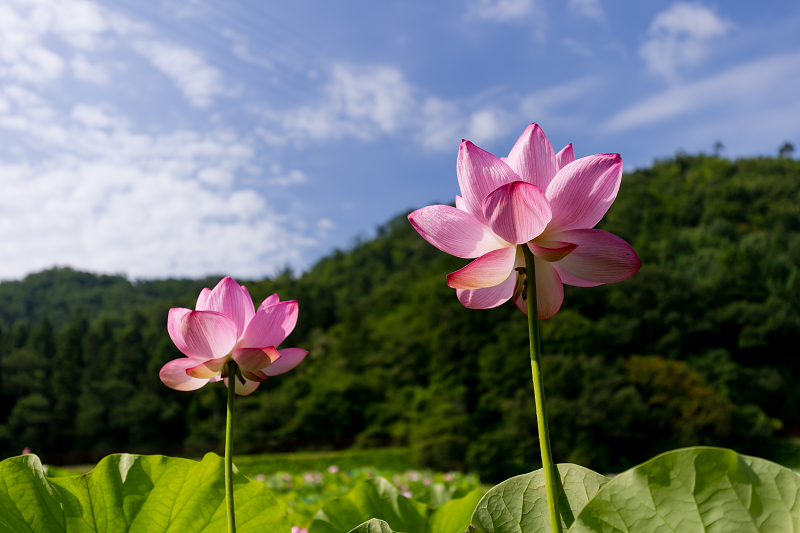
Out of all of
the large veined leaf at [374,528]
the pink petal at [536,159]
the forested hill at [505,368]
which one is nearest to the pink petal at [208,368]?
the large veined leaf at [374,528]

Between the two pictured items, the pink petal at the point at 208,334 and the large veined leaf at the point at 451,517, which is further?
the large veined leaf at the point at 451,517

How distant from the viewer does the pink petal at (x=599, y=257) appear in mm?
331

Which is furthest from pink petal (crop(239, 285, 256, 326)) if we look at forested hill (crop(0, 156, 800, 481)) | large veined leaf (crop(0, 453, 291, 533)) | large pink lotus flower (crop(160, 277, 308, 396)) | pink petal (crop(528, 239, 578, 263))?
forested hill (crop(0, 156, 800, 481))

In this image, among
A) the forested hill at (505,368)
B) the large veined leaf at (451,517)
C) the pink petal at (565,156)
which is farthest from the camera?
the forested hill at (505,368)

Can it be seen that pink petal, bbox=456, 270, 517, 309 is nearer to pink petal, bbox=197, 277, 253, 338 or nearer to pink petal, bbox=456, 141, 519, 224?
pink petal, bbox=456, 141, 519, 224

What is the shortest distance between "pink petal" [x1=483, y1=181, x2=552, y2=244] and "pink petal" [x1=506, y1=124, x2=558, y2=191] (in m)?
0.03

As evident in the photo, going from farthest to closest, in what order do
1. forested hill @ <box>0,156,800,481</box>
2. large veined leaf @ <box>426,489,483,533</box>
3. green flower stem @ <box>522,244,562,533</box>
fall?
forested hill @ <box>0,156,800,481</box>, large veined leaf @ <box>426,489,483,533</box>, green flower stem @ <box>522,244,562,533</box>

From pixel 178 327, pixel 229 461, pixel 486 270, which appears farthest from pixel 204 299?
pixel 486 270

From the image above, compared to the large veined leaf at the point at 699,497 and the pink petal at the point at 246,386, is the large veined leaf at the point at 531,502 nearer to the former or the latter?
the large veined leaf at the point at 699,497

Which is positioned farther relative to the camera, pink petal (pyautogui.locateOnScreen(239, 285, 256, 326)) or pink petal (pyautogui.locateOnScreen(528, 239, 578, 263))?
pink petal (pyautogui.locateOnScreen(239, 285, 256, 326))

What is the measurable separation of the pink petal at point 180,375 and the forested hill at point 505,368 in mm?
11736

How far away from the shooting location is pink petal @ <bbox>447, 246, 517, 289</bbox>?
13.3 inches

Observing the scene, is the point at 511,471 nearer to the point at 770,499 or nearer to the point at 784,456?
the point at 784,456

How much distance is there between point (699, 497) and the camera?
281 millimetres
